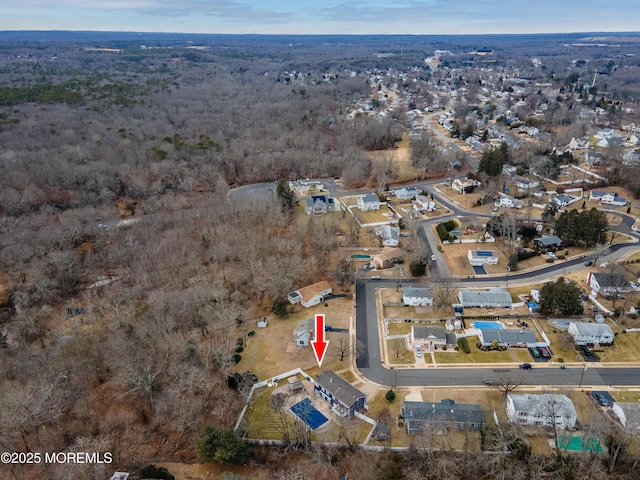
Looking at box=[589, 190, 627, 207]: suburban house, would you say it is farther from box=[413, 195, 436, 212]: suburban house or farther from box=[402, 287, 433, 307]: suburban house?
box=[402, 287, 433, 307]: suburban house

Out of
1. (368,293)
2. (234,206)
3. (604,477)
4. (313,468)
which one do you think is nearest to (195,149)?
(234,206)

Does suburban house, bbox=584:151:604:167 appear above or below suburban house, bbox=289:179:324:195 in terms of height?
above

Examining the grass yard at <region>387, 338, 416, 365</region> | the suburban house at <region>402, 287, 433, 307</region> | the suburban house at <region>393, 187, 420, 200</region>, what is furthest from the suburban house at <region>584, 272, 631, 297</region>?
the suburban house at <region>393, 187, 420, 200</region>

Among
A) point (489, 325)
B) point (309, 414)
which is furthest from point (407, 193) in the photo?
point (309, 414)

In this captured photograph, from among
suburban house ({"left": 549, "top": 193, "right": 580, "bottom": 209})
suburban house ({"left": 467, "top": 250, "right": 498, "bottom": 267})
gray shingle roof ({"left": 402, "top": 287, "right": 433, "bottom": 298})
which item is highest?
suburban house ({"left": 549, "top": 193, "right": 580, "bottom": 209})

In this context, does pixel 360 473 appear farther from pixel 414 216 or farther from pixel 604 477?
pixel 414 216

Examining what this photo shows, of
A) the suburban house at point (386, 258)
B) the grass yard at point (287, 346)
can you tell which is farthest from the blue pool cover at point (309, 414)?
the suburban house at point (386, 258)
